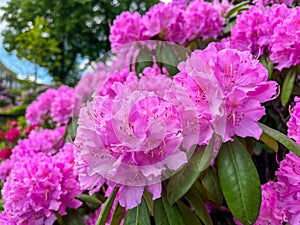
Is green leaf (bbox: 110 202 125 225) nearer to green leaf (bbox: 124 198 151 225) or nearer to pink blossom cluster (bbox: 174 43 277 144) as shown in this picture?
green leaf (bbox: 124 198 151 225)

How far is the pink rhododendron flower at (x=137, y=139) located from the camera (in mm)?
608

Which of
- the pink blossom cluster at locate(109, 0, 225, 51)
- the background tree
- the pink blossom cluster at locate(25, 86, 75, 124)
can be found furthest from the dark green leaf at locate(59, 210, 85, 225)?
the background tree

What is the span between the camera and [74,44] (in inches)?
411

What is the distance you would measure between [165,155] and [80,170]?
6.2 inches

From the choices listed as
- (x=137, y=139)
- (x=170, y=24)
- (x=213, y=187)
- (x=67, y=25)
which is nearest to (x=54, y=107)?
(x=170, y=24)

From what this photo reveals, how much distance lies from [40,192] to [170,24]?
0.79 metres

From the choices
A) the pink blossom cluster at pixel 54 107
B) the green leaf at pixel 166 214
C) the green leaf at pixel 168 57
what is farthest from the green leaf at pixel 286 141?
the pink blossom cluster at pixel 54 107

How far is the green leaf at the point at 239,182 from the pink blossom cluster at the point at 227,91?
0.15 ft

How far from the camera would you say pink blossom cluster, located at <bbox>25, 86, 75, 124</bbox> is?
198 centimetres

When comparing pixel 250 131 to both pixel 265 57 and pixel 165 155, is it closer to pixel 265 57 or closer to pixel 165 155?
pixel 165 155

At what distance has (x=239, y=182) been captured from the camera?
2.11ft

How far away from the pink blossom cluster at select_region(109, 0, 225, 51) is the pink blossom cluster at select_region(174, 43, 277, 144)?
0.80 meters

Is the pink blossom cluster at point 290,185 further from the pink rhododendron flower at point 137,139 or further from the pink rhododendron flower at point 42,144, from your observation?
the pink rhododendron flower at point 42,144

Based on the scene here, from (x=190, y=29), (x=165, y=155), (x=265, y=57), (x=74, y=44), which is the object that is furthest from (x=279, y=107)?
(x=74, y=44)
